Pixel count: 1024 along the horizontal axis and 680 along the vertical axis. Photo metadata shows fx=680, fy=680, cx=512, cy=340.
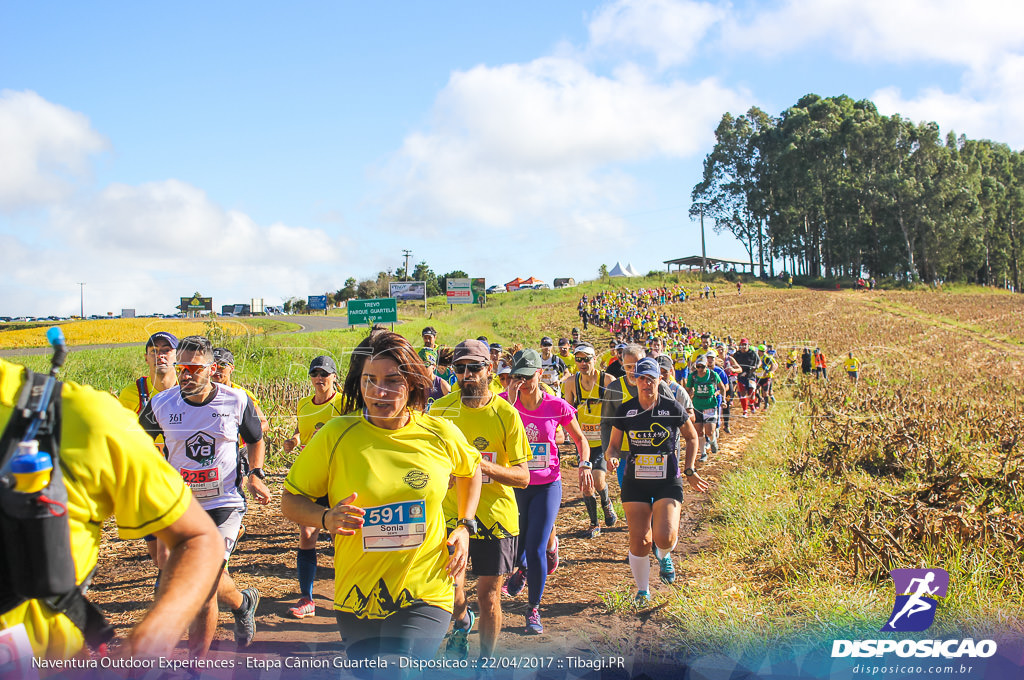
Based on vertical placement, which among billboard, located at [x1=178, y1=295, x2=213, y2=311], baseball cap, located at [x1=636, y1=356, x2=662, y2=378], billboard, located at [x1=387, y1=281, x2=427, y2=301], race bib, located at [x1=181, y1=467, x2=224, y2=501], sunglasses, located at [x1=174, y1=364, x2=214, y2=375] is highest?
billboard, located at [x1=387, y1=281, x2=427, y2=301]

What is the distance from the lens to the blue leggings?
512 centimetres

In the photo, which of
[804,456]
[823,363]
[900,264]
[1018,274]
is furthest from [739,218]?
[804,456]

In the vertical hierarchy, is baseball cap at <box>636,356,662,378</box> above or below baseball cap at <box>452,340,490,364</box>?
below

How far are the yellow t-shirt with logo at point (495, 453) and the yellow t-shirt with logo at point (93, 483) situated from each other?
8.96 feet

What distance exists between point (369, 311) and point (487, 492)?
504 inches

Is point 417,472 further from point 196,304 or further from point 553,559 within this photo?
point 196,304

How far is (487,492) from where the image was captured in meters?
4.49

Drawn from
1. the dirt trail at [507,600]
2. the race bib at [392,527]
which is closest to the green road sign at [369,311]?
the dirt trail at [507,600]

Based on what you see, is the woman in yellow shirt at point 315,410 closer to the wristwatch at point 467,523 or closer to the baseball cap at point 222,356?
the baseball cap at point 222,356

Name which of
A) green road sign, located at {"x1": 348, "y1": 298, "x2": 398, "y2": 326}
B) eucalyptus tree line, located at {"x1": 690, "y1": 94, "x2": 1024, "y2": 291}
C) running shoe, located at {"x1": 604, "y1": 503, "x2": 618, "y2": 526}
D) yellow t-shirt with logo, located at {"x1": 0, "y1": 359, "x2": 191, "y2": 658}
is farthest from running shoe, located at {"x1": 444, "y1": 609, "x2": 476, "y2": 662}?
eucalyptus tree line, located at {"x1": 690, "y1": 94, "x2": 1024, "y2": 291}

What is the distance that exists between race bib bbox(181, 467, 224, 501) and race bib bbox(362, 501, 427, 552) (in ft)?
6.63

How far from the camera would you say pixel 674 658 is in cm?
480

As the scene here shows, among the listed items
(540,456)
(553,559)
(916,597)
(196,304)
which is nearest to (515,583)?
(553,559)

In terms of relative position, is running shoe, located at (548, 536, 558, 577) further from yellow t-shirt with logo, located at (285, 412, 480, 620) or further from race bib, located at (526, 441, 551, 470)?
yellow t-shirt with logo, located at (285, 412, 480, 620)
